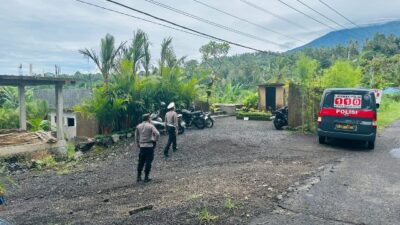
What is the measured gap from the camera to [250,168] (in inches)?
344

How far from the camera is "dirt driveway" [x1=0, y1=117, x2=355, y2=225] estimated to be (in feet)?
18.3

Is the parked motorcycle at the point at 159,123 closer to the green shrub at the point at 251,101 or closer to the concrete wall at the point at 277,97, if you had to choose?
the concrete wall at the point at 277,97

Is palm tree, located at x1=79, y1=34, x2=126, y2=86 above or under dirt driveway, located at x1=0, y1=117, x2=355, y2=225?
above

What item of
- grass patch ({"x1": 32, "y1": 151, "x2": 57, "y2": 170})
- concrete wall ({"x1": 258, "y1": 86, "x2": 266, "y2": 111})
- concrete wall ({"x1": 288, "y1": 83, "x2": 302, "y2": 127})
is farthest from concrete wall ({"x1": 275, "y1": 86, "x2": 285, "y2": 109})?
A: grass patch ({"x1": 32, "y1": 151, "x2": 57, "y2": 170})

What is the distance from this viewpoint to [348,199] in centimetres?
619

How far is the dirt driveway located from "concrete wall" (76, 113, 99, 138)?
331 centimetres

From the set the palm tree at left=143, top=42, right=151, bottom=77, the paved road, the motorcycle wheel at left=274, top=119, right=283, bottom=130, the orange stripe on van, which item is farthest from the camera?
the palm tree at left=143, top=42, right=151, bottom=77

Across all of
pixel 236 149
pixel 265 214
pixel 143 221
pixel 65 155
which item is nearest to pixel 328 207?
pixel 265 214

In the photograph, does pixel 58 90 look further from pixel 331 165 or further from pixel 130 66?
pixel 331 165

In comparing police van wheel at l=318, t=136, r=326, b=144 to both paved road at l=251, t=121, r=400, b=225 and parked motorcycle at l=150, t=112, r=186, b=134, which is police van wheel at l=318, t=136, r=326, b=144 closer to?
paved road at l=251, t=121, r=400, b=225

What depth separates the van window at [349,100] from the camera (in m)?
11.1

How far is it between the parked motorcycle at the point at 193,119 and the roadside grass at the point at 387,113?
864 centimetres

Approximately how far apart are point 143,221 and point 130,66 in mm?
10437

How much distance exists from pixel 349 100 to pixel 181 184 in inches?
267
